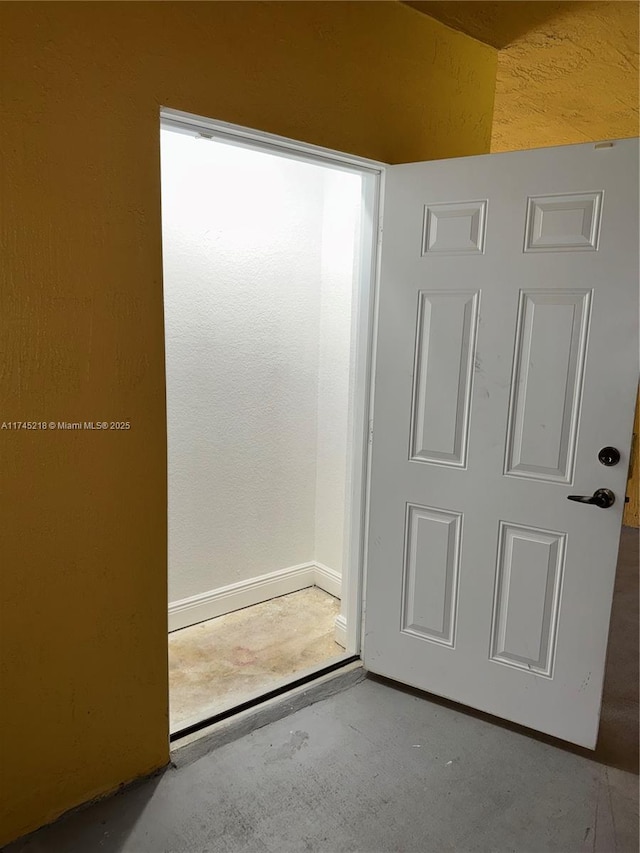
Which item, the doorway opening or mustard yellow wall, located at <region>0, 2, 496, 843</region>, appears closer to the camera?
mustard yellow wall, located at <region>0, 2, 496, 843</region>

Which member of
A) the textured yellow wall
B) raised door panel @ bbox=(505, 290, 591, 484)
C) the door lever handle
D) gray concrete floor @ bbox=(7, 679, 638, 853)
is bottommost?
gray concrete floor @ bbox=(7, 679, 638, 853)

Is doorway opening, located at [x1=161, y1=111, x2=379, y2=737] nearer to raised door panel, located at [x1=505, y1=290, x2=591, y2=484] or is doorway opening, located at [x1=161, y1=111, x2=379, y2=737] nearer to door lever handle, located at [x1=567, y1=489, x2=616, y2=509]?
raised door panel, located at [x1=505, y1=290, x2=591, y2=484]

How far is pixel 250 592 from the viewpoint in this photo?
10.1 ft

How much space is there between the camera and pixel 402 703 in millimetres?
2281

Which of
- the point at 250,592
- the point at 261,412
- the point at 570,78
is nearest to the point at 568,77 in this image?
the point at 570,78

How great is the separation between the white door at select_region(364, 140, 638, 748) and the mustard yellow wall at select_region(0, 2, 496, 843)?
587mm

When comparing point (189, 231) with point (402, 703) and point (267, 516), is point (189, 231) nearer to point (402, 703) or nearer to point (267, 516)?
point (267, 516)

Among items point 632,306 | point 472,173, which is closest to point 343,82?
point 472,173

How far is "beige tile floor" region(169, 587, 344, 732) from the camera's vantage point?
2301 mm

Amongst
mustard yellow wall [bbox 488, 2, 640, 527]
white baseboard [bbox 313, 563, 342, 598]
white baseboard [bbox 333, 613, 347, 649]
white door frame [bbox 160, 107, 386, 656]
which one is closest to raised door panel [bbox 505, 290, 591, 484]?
mustard yellow wall [bbox 488, 2, 640, 527]

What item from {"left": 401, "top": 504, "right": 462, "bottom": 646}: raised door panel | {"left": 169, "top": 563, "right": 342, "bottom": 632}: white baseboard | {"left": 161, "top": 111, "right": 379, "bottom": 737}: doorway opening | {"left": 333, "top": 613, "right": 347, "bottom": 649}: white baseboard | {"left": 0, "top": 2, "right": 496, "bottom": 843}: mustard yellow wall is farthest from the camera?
{"left": 169, "top": 563, "right": 342, "bottom": 632}: white baseboard

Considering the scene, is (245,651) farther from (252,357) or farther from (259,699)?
(252,357)

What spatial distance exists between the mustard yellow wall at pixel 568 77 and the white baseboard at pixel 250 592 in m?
1.61

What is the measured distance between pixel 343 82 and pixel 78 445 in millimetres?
1404
